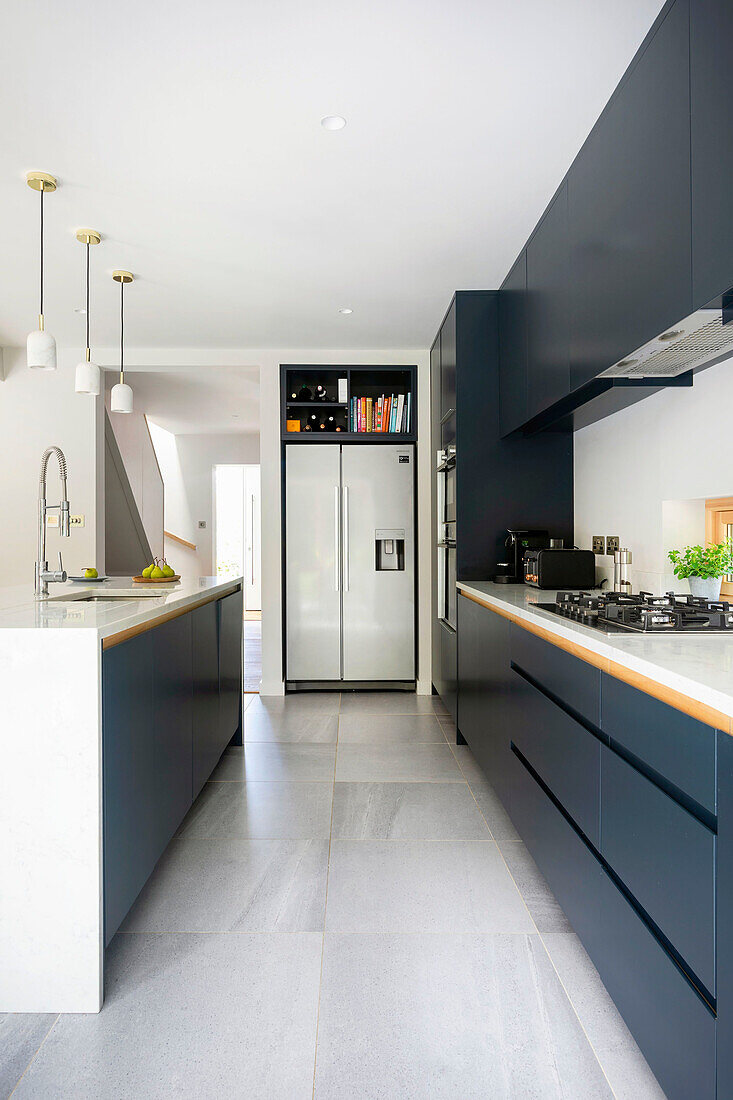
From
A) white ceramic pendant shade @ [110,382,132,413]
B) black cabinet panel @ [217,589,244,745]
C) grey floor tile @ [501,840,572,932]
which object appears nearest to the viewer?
grey floor tile @ [501,840,572,932]

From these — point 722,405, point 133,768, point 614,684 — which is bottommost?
point 133,768

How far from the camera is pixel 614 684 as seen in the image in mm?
1564

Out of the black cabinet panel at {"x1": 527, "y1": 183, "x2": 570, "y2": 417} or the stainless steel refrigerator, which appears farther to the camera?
the stainless steel refrigerator

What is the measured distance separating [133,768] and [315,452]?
359 centimetres

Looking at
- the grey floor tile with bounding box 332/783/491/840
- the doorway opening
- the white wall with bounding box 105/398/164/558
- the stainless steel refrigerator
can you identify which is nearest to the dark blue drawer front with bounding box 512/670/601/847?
the grey floor tile with bounding box 332/783/491/840

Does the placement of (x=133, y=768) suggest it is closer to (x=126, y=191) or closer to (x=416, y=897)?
(x=416, y=897)

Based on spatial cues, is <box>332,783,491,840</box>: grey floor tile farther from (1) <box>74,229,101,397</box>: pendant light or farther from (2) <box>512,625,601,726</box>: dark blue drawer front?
(1) <box>74,229,101,397</box>: pendant light

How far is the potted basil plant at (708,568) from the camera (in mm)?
2289

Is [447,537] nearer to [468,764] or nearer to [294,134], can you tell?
[468,764]

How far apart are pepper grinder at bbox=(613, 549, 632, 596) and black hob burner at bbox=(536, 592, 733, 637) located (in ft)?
2.00


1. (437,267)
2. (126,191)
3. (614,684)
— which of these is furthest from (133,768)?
(437,267)

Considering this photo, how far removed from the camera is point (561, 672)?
1985mm

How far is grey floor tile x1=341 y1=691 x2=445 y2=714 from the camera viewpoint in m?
4.78

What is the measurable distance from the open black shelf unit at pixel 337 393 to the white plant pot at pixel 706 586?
3.19m
